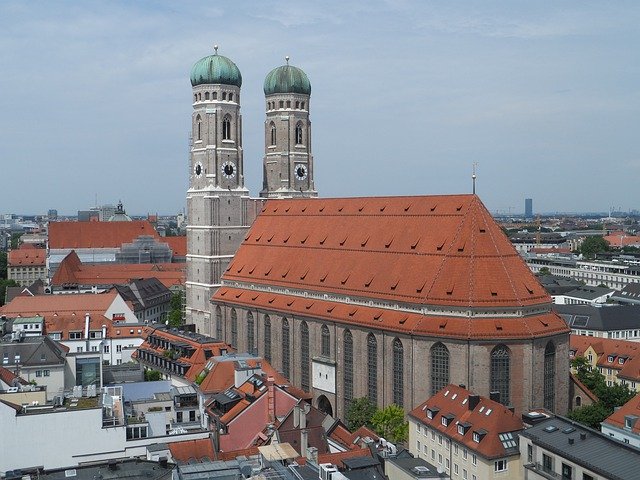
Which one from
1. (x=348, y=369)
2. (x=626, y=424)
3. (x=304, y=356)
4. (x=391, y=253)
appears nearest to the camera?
(x=626, y=424)

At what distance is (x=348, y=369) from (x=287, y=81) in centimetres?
4698

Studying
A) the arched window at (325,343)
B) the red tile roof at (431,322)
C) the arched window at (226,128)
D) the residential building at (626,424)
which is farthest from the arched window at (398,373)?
the arched window at (226,128)

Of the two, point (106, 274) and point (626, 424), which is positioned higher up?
point (106, 274)

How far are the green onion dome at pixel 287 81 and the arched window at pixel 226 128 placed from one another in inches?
433

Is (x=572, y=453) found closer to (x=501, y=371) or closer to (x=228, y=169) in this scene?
(x=501, y=371)

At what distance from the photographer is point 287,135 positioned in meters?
104

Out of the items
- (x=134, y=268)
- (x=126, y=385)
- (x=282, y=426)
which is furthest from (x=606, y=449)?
(x=134, y=268)

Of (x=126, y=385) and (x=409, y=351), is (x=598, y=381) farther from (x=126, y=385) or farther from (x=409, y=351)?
(x=126, y=385)

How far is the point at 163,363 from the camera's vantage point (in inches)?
3027

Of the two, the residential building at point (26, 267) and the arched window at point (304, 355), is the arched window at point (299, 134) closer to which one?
the arched window at point (304, 355)

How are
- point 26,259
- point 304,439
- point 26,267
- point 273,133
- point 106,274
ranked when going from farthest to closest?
point 26,259 → point 26,267 → point 106,274 → point 273,133 → point 304,439

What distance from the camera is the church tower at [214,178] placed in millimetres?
96062

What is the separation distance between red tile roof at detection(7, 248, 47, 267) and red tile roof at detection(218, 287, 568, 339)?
5091 inches

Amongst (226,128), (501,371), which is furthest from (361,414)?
(226,128)
